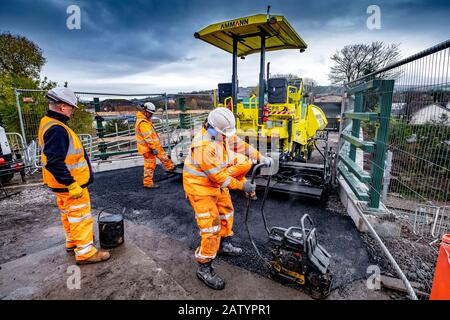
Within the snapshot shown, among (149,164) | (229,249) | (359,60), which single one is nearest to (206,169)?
(229,249)

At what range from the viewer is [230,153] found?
2850 millimetres

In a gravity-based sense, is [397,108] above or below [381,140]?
above

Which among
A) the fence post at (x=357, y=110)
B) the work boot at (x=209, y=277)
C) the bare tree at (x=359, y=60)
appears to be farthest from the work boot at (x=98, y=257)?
the bare tree at (x=359, y=60)

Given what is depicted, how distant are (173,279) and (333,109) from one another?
1976cm

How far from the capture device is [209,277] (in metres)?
2.28

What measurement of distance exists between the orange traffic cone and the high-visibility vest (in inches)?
123

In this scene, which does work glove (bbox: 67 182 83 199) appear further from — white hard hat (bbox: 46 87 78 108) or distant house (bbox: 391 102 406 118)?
distant house (bbox: 391 102 406 118)

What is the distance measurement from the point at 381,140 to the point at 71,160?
3.40 metres

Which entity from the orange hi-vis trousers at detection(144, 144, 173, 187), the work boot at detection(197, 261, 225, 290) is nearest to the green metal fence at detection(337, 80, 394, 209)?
the work boot at detection(197, 261, 225, 290)

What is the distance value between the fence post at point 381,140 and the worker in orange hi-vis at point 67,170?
3.20m

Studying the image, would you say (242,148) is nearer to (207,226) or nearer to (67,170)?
(207,226)

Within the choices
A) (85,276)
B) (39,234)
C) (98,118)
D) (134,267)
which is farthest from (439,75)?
(98,118)
